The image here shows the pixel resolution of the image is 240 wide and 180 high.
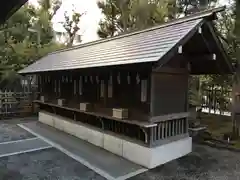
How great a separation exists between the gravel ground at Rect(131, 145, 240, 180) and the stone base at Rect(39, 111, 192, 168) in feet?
0.55

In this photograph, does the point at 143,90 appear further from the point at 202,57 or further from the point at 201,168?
the point at 201,168

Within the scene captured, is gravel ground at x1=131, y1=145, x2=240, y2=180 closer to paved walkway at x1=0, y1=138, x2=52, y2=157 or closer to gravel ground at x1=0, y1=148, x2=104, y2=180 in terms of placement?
gravel ground at x1=0, y1=148, x2=104, y2=180

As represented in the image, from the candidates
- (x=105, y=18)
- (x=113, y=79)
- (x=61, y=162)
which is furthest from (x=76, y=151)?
(x=105, y=18)

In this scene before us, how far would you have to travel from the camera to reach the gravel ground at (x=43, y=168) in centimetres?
439

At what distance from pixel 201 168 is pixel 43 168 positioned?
3.45m

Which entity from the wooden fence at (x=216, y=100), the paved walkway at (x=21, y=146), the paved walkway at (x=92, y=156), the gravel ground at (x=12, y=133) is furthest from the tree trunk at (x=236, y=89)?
the gravel ground at (x=12, y=133)

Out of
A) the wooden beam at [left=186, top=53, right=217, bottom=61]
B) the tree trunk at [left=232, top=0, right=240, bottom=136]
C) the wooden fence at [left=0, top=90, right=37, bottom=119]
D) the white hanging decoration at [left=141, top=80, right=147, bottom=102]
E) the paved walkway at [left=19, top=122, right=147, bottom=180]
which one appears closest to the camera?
the paved walkway at [left=19, top=122, right=147, bottom=180]

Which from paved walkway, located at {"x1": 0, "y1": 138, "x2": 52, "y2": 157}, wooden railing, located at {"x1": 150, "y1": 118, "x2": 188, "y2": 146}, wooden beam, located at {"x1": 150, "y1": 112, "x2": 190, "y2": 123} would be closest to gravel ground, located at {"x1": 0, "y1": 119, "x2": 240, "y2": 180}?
paved walkway, located at {"x1": 0, "y1": 138, "x2": 52, "y2": 157}

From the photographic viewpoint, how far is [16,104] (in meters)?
11.1

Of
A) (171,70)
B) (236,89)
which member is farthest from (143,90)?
(236,89)

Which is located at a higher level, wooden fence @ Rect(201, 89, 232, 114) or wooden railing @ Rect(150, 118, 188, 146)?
wooden fence @ Rect(201, 89, 232, 114)

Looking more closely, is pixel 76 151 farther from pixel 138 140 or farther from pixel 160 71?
pixel 160 71

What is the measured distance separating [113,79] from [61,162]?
243 cm

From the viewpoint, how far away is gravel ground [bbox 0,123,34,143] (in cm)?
721
